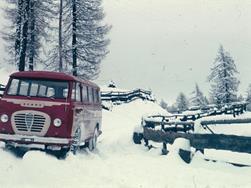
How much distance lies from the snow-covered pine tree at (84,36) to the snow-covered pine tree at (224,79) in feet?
71.2

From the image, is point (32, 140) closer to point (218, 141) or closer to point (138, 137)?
point (218, 141)

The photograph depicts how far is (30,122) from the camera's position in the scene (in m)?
11.1

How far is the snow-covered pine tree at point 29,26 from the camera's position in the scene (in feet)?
109

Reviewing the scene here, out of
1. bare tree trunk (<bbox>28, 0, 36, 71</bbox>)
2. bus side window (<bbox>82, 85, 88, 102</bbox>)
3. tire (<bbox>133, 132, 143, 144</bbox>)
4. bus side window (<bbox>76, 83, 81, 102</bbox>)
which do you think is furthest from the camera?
bare tree trunk (<bbox>28, 0, 36, 71</bbox>)

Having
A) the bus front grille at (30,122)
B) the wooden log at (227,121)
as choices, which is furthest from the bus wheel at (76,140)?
the wooden log at (227,121)

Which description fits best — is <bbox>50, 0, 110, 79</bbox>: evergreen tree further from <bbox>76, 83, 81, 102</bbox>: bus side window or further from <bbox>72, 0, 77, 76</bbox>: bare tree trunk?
<bbox>76, 83, 81, 102</bbox>: bus side window

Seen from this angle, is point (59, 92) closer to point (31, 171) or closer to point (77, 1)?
point (31, 171)

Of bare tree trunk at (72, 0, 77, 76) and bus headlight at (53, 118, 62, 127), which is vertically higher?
bare tree trunk at (72, 0, 77, 76)

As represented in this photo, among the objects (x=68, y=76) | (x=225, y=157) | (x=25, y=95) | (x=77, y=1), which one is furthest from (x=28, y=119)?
(x=77, y=1)

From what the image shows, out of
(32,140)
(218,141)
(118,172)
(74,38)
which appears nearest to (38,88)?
(32,140)

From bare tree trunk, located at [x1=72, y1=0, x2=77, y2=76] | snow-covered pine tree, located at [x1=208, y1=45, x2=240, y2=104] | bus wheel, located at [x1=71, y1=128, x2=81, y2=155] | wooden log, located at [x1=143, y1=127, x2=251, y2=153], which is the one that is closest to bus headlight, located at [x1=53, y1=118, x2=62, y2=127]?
bus wheel, located at [x1=71, y1=128, x2=81, y2=155]

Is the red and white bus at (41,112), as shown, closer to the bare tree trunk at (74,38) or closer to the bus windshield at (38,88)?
the bus windshield at (38,88)

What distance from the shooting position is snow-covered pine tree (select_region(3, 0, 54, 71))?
3309 centimetres

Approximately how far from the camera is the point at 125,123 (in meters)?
27.4
